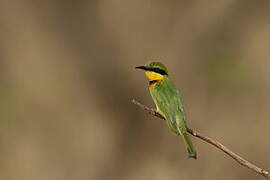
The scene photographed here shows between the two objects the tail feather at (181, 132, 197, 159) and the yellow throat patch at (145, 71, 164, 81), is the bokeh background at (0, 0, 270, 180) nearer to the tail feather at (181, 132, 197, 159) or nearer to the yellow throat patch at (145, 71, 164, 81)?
the yellow throat patch at (145, 71, 164, 81)

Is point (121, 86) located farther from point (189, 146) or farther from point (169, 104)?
point (189, 146)

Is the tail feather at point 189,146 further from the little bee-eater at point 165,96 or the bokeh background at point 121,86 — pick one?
the bokeh background at point 121,86

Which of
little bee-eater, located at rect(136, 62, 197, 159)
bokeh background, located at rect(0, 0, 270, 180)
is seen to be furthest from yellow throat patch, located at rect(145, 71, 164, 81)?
bokeh background, located at rect(0, 0, 270, 180)

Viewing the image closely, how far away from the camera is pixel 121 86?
4453mm

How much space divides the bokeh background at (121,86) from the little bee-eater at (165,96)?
2.16 m

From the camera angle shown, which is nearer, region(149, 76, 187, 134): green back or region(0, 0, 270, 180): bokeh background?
region(149, 76, 187, 134): green back

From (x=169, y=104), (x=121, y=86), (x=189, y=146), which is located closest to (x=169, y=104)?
(x=169, y=104)

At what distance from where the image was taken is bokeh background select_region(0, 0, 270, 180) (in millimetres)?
4414

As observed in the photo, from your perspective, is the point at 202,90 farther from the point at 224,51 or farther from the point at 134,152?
the point at 134,152

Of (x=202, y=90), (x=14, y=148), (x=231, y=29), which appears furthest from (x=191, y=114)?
(x=14, y=148)

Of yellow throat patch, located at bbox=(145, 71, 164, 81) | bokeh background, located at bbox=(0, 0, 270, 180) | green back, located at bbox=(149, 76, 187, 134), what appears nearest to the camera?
green back, located at bbox=(149, 76, 187, 134)

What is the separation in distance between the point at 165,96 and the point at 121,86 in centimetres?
230

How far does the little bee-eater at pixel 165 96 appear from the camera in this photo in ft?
6.78

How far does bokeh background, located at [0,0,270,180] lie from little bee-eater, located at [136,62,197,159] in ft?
7.09
